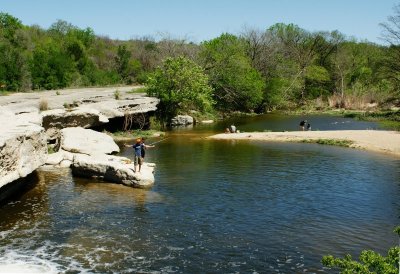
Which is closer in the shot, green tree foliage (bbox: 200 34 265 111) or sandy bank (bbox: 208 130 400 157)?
sandy bank (bbox: 208 130 400 157)

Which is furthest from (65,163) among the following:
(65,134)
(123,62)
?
(123,62)

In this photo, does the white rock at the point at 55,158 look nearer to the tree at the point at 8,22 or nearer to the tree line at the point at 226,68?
the tree line at the point at 226,68

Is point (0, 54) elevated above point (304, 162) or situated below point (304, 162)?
above

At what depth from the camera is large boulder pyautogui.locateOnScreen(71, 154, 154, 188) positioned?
25016mm

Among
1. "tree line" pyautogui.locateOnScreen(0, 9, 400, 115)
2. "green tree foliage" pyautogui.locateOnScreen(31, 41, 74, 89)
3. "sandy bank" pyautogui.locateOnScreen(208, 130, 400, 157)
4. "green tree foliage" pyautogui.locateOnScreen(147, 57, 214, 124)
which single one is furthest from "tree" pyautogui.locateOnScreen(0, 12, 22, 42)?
"sandy bank" pyautogui.locateOnScreen(208, 130, 400, 157)

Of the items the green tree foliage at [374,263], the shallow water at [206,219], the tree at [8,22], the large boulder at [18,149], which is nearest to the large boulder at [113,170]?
the shallow water at [206,219]

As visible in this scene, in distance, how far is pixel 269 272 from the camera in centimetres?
1453

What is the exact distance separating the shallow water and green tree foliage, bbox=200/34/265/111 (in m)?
38.8

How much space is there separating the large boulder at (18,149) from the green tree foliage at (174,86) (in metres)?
30.5

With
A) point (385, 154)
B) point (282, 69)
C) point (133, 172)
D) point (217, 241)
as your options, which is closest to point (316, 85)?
point (282, 69)

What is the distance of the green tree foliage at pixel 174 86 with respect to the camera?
56031mm

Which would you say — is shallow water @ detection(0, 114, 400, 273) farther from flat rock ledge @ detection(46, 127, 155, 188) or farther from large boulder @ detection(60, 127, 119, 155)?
large boulder @ detection(60, 127, 119, 155)

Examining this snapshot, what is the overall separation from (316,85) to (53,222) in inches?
3240

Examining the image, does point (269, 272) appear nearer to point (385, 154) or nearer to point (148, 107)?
point (385, 154)
